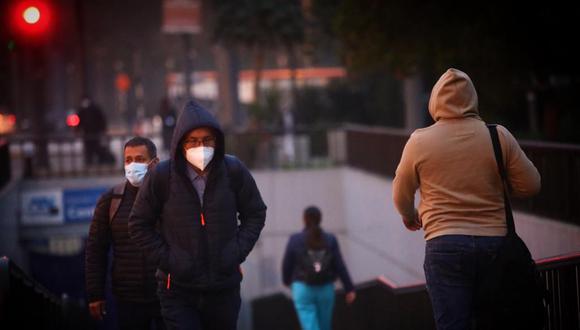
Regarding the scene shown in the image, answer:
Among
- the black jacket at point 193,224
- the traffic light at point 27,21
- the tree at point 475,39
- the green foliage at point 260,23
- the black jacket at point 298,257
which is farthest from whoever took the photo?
the green foliage at point 260,23

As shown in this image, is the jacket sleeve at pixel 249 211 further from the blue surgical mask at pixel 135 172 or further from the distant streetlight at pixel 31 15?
the distant streetlight at pixel 31 15

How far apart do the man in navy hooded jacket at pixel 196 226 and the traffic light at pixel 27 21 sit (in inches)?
256

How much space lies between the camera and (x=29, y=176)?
2159cm

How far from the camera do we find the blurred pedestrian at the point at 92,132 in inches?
886

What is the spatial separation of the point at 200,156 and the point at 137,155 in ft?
4.48

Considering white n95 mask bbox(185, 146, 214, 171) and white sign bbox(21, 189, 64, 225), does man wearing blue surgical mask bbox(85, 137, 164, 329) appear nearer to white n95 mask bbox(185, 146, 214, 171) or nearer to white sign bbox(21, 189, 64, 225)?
white n95 mask bbox(185, 146, 214, 171)

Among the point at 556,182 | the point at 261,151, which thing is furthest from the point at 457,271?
the point at 261,151

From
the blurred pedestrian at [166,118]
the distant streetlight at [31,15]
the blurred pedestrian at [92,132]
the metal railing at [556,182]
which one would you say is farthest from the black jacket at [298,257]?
the blurred pedestrian at [166,118]

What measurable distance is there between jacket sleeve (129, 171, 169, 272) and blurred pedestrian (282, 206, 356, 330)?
4.68 metres

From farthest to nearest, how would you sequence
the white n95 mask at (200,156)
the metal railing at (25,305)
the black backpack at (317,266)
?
the black backpack at (317,266) → the white n95 mask at (200,156) → the metal railing at (25,305)

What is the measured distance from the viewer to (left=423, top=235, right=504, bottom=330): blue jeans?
4.76 m

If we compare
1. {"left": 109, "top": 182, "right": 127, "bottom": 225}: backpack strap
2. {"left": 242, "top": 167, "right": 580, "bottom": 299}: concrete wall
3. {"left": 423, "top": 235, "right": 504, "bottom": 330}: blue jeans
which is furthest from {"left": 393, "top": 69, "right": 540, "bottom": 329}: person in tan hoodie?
{"left": 242, "top": 167, "right": 580, "bottom": 299}: concrete wall

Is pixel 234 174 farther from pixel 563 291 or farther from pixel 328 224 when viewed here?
pixel 328 224

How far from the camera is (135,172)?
21.8ft
